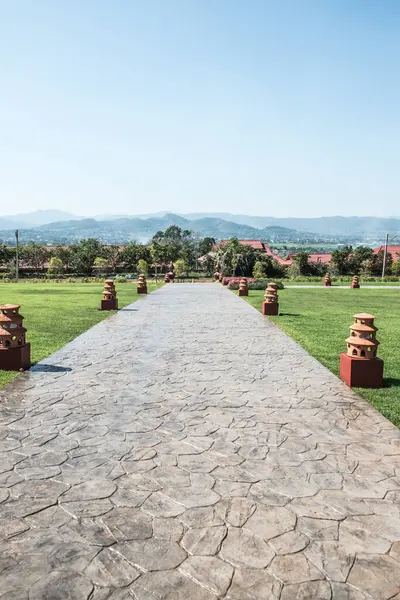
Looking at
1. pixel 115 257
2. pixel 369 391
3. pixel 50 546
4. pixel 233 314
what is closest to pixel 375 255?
pixel 115 257

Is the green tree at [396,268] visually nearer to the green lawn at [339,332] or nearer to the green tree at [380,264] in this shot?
the green tree at [380,264]

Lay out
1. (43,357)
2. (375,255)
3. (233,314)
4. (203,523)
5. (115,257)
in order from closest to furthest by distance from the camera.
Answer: (203,523) → (43,357) → (233,314) → (375,255) → (115,257)

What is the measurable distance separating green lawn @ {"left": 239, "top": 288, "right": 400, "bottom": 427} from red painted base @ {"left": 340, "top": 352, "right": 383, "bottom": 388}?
0.18 metres

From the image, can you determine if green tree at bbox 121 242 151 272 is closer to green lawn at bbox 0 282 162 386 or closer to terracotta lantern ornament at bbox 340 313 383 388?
green lawn at bbox 0 282 162 386

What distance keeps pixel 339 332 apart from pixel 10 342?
8.16 metres

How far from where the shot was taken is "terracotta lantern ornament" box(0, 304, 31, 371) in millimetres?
7570

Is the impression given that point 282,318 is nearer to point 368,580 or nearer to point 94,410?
point 94,410

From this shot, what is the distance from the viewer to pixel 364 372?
683 cm

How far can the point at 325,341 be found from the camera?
422 inches

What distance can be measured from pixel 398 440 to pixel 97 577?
3.40m

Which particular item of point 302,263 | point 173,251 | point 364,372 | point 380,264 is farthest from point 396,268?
point 364,372

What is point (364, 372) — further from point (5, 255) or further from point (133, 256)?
point (5, 255)

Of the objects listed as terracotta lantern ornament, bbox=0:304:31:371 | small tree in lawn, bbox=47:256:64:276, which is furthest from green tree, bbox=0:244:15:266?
terracotta lantern ornament, bbox=0:304:31:371

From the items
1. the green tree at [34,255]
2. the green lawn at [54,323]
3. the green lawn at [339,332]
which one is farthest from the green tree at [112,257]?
the green lawn at [339,332]
